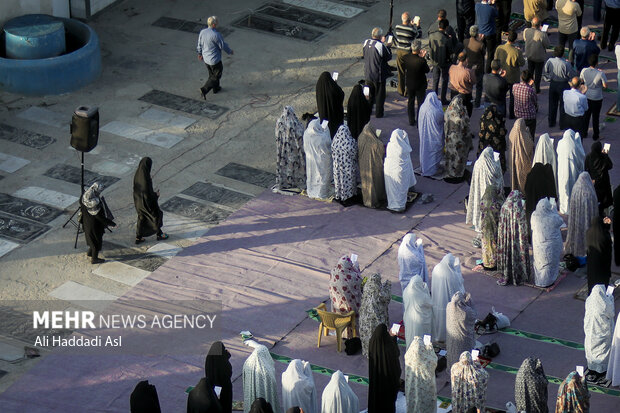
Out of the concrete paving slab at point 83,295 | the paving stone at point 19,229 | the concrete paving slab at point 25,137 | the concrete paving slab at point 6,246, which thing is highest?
the concrete paving slab at point 25,137

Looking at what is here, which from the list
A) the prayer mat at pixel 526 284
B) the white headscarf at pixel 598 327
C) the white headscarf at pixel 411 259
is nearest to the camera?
the white headscarf at pixel 598 327

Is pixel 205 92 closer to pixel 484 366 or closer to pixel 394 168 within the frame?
pixel 394 168

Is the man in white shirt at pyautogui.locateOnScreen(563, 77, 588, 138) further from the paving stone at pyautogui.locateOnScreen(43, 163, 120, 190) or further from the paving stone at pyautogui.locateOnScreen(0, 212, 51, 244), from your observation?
the paving stone at pyautogui.locateOnScreen(0, 212, 51, 244)

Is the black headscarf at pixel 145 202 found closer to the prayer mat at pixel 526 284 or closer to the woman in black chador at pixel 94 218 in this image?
the woman in black chador at pixel 94 218

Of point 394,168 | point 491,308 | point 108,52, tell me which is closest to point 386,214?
point 394,168

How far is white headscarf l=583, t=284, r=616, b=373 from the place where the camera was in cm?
1506

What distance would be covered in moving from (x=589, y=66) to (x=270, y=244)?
255 inches

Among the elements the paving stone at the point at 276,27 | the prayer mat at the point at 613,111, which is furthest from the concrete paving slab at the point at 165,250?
the prayer mat at the point at 613,111

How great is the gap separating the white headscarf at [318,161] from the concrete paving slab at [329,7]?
6.53m

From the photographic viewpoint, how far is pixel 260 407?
13.5m

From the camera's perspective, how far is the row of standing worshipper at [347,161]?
18.7 meters

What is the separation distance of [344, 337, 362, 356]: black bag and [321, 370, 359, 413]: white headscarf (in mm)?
1789

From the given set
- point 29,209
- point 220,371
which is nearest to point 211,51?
point 29,209

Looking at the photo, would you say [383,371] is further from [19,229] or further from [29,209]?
[29,209]
